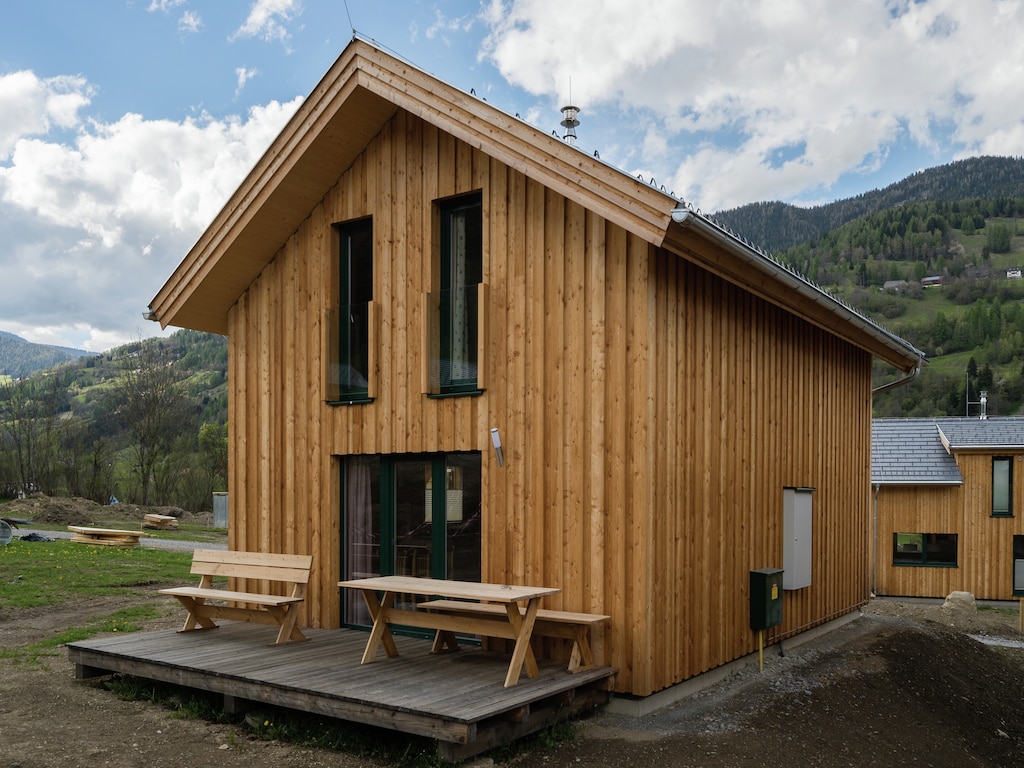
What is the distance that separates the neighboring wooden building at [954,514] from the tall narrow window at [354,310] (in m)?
18.3

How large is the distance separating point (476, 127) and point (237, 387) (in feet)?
15.4

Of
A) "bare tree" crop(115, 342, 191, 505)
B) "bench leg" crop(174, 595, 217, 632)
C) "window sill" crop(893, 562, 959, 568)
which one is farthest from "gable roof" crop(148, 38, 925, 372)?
"bare tree" crop(115, 342, 191, 505)

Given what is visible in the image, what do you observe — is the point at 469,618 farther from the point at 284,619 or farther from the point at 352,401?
the point at 352,401

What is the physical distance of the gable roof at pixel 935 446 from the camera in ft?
80.6

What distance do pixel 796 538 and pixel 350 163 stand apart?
265 inches

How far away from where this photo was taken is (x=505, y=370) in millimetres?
8500

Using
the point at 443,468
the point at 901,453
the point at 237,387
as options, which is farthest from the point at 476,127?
the point at 901,453

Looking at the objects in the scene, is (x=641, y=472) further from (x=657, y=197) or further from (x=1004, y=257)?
(x=1004, y=257)

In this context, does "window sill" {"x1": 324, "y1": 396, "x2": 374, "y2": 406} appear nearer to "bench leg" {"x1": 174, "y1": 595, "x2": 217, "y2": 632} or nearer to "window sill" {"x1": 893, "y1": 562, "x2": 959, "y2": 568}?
"bench leg" {"x1": 174, "y1": 595, "x2": 217, "y2": 632}

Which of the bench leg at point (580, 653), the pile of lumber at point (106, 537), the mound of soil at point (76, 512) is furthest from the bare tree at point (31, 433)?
the bench leg at point (580, 653)

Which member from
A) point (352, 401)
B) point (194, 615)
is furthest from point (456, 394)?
point (194, 615)

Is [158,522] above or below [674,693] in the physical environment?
below

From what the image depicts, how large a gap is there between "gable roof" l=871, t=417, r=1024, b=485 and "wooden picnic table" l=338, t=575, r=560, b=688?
19.5 metres

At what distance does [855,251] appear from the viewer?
100 metres
